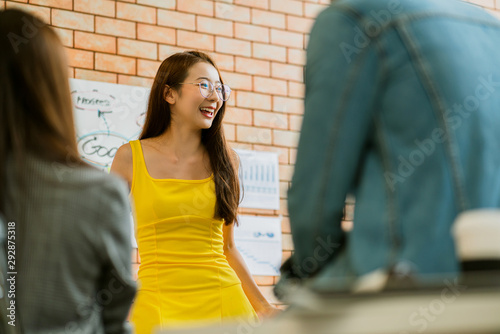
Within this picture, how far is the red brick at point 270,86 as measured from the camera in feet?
16.0

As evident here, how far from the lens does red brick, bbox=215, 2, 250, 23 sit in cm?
480

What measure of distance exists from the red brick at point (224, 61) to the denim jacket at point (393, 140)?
331 centimetres

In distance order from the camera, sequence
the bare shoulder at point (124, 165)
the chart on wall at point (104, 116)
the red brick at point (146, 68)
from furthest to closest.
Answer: the red brick at point (146, 68), the chart on wall at point (104, 116), the bare shoulder at point (124, 165)

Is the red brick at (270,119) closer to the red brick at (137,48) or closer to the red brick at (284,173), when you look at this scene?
the red brick at (284,173)

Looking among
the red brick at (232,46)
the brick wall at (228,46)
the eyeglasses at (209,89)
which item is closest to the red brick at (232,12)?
the brick wall at (228,46)

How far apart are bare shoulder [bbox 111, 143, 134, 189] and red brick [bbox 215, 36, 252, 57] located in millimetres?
1767

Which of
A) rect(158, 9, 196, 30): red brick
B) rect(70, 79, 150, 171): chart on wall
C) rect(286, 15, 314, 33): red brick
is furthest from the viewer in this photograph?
rect(286, 15, 314, 33): red brick

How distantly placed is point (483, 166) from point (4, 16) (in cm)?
117

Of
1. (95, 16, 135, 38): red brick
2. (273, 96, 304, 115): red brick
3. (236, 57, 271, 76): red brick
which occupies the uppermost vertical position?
(95, 16, 135, 38): red brick

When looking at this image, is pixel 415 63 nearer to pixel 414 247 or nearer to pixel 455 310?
pixel 414 247

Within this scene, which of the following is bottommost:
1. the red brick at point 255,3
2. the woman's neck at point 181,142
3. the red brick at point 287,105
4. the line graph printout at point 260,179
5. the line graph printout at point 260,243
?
the line graph printout at point 260,243

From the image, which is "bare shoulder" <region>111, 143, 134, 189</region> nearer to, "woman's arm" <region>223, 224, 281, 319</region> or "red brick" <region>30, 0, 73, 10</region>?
"woman's arm" <region>223, 224, 281, 319</region>

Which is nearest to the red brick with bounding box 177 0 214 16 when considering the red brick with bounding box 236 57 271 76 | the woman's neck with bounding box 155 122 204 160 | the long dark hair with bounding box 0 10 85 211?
the red brick with bounding box 236 57 271 76

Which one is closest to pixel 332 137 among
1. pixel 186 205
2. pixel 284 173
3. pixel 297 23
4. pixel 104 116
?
pixel 186 205
